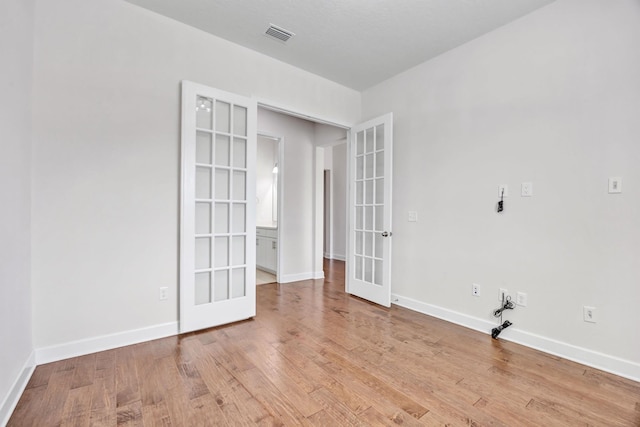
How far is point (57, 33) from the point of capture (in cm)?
212

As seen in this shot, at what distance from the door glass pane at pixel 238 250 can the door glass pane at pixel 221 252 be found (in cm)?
6

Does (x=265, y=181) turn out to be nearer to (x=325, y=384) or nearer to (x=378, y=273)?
(x=378, y=273)

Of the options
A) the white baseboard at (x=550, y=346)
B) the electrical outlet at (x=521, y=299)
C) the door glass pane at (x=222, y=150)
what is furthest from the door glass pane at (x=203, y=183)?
the electrical outlet at (x=521, y=299)

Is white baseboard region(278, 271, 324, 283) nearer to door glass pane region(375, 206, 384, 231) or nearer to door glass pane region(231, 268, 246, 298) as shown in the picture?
door glass pane region(231, 268, 246, 298)

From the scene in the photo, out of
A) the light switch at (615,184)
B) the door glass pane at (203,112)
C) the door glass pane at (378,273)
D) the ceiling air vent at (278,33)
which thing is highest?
the ceiling air vent at (278,33)

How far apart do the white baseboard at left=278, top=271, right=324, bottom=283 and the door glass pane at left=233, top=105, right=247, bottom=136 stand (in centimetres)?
244

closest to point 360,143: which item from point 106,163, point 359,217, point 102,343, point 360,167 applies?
point 360,167

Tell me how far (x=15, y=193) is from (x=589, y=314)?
4030mm

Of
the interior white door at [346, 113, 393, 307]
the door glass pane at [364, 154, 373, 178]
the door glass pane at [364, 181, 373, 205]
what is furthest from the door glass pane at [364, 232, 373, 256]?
the door glass pane at [364, 154, 373, 178]

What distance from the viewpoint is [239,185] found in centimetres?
296

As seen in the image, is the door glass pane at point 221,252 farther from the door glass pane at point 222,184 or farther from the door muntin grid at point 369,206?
the door muntin grid at point 369,206

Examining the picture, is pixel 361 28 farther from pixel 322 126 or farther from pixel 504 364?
pixel 504 364

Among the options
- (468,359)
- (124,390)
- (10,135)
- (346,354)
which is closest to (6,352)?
(124,390)

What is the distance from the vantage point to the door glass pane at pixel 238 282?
2.92m
